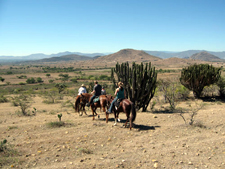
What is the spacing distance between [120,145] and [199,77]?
44.8 ft

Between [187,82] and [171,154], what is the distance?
13.9 metres

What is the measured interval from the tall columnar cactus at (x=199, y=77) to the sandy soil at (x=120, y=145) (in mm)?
9055

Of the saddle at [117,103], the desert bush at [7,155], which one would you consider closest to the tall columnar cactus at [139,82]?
the saddle at [117,103]

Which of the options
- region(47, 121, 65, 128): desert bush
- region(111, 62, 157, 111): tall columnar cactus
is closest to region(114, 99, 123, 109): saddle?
region(47, 121, 65, 128): desert bush

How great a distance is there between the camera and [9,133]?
773cm

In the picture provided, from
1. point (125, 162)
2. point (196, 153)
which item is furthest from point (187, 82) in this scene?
point (125, 162)

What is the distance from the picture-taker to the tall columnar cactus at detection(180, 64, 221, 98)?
56.4 ft

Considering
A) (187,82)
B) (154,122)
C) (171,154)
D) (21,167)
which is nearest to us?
(21,167)

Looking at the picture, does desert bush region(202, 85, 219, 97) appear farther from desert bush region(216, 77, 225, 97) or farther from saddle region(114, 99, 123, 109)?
saddle region(114, 99, 123, 109)

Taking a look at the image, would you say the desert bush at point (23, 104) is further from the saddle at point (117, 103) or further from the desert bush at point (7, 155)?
the saddle at point (117, 103)

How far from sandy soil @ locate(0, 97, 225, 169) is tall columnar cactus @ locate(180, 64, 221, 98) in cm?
906

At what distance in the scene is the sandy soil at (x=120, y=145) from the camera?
524cm

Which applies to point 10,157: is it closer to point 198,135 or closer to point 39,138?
point 39,138

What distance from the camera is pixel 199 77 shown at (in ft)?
56.5
